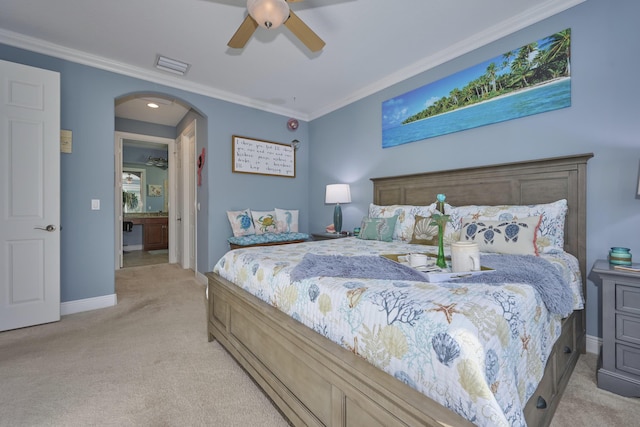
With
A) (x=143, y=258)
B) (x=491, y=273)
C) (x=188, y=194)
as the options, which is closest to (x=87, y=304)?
(x=188, y=194)

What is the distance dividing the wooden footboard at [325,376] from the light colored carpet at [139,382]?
0.14 m

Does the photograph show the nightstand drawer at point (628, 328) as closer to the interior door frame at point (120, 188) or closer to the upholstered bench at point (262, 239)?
the upholstered bench at point (262, 239)

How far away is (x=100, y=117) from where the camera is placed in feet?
10.2

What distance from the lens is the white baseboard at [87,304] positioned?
113 inches

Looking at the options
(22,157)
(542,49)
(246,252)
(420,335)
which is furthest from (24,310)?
(542,49)

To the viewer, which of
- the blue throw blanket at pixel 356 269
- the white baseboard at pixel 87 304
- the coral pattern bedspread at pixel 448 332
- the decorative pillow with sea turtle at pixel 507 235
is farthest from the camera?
the white baseboard at pixel 87 304

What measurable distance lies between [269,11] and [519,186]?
7.62ft

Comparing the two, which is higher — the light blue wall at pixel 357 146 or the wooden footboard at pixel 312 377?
the light blue wall at pixel 357 146

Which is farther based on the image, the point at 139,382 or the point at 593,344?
the point at 593,344

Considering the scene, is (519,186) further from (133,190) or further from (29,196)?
(133,190)

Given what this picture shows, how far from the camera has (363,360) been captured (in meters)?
1.00

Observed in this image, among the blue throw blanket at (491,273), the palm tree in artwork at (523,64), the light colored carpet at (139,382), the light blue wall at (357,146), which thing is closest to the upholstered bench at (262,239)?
the light blue wall at (357,146)

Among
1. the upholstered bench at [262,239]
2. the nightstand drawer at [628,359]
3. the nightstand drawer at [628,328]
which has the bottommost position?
the nightstand drawer at [628,359]

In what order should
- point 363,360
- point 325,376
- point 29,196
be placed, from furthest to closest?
1. point 29,196
2. point 325,376
3. point 363,360
